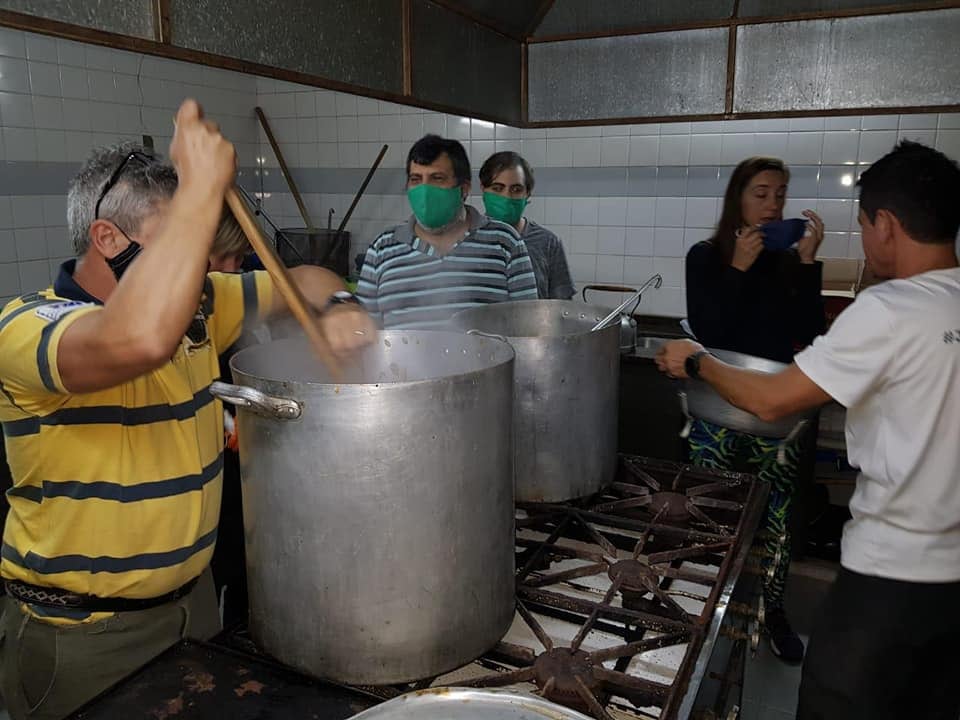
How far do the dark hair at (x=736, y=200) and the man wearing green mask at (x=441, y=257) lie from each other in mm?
605

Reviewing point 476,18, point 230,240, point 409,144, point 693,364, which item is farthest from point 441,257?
point 409,144

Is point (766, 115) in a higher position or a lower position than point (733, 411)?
higher

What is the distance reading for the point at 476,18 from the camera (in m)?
1.79

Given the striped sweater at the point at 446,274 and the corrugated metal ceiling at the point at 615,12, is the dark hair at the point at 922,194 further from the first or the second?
the striped sweater at the point at 446,274

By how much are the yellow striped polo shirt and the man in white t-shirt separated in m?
1.05

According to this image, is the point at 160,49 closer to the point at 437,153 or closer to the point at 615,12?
the point at 437,153

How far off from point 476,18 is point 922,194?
3.52 ft

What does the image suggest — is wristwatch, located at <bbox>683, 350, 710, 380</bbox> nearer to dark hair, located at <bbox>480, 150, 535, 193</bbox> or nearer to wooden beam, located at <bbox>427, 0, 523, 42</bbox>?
wooden beam, located at <bbox>427, 0, 523, 42</bbox>

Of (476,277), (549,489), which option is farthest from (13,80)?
(549,489)

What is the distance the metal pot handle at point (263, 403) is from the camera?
824 mm

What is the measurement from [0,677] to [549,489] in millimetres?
967

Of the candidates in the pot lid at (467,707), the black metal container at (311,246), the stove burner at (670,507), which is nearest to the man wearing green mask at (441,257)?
the stove burner at (670,507)

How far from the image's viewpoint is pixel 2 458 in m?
1.98

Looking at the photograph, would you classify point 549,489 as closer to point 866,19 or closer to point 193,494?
point 193,494
